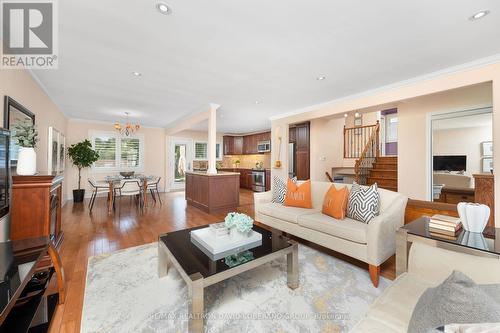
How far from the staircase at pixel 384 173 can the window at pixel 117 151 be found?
7.41 metres

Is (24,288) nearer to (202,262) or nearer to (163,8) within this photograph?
(202,262)

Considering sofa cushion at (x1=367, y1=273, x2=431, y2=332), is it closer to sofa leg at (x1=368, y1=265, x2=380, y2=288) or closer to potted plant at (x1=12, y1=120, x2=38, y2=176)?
sofa leg at (x1=368, y1=265, x2=380, y2=288)

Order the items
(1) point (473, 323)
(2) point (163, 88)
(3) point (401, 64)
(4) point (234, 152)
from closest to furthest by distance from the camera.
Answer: (1) point (473, 323) → (3) point (401, 64) → (2) point (163, 88) → (4) point (234, 152)

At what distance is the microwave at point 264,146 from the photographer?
26.3ft

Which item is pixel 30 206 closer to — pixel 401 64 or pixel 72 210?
pixel 72 210

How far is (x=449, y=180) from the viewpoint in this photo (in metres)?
3.86

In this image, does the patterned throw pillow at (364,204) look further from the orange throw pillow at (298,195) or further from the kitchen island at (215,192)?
the kitchen island at (215,192)

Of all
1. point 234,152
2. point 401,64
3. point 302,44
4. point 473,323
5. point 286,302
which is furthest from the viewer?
point 234,152

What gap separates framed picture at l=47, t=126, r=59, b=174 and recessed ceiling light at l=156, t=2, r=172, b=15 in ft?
12.2

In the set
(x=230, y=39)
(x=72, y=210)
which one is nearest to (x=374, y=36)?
(x=230, y=39)

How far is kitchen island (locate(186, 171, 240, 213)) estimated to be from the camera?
4652 millimetres

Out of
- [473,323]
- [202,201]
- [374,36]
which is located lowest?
[202,201]

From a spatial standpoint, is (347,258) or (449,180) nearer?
(347,258)

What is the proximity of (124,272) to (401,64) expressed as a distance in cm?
419
